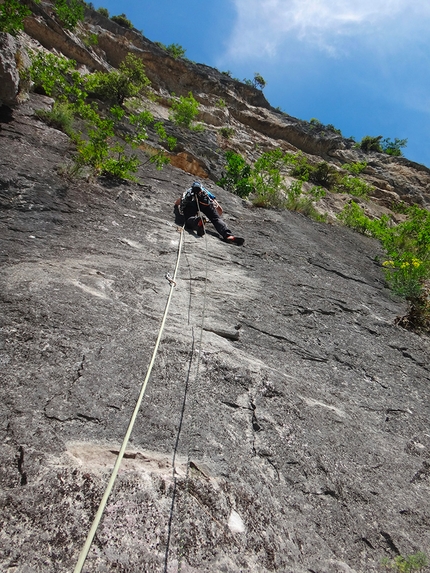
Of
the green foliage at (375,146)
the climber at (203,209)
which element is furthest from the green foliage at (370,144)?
the climber at (203,209)

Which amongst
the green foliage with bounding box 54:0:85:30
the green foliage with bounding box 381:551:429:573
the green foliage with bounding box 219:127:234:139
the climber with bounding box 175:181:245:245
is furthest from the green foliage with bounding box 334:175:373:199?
the green foliage with bounding box 381:551:429:573

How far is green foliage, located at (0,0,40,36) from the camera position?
4.99m

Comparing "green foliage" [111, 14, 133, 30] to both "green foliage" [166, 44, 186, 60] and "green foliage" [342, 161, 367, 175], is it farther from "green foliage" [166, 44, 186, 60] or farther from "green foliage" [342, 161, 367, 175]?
"green foliage" [342, 161, 367, 175]

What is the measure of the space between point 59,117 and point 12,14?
1.73m

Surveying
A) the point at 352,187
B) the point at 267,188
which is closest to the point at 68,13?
the point at 267,188

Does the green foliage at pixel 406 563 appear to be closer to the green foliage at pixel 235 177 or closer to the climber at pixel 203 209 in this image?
the climber at pixel 203 209

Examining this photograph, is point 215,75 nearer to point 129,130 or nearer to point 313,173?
point 313,173

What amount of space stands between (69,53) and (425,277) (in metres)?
17.0

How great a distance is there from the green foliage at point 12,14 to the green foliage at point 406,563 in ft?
22.6

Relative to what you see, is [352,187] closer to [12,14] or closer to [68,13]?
[68,13]

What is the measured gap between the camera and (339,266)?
5.97 meters

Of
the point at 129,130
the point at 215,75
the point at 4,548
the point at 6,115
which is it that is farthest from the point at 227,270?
the point at 215,75

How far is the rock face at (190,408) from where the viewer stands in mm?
1595

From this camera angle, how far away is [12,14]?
5.17 metres
